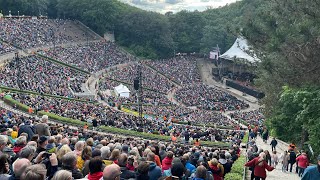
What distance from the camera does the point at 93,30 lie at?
75.9 meters

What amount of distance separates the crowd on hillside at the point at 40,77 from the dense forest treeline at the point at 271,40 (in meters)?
17.1

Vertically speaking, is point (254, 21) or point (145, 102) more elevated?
point (254, 21)

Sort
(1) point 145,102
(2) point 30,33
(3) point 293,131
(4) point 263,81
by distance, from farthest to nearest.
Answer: (2) point 30,33 < (1) point 145,102 < (4) point 263,81 < (3) point 293,131

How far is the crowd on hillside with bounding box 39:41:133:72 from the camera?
2095 inches

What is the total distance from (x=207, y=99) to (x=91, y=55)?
19701 millimetres

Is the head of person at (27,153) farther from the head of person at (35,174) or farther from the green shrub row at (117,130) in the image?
the green shrub row at (117,130)

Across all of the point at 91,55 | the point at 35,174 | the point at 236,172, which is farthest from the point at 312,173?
the point at 91,55

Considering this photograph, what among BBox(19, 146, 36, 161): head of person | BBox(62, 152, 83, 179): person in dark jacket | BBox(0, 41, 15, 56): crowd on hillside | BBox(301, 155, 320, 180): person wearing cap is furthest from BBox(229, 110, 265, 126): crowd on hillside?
BBox(62, 152, 83, 179): person in dark jacket

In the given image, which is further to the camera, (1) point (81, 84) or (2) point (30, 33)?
(2) point (30, 33)

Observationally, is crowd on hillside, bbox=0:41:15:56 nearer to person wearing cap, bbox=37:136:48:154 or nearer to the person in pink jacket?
the person in pink jacket

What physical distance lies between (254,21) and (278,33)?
17.7ft

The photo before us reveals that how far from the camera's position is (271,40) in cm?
3009

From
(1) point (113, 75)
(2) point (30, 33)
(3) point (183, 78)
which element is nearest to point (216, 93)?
(3) point (183, 78)

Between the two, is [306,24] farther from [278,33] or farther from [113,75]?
[113,75]
